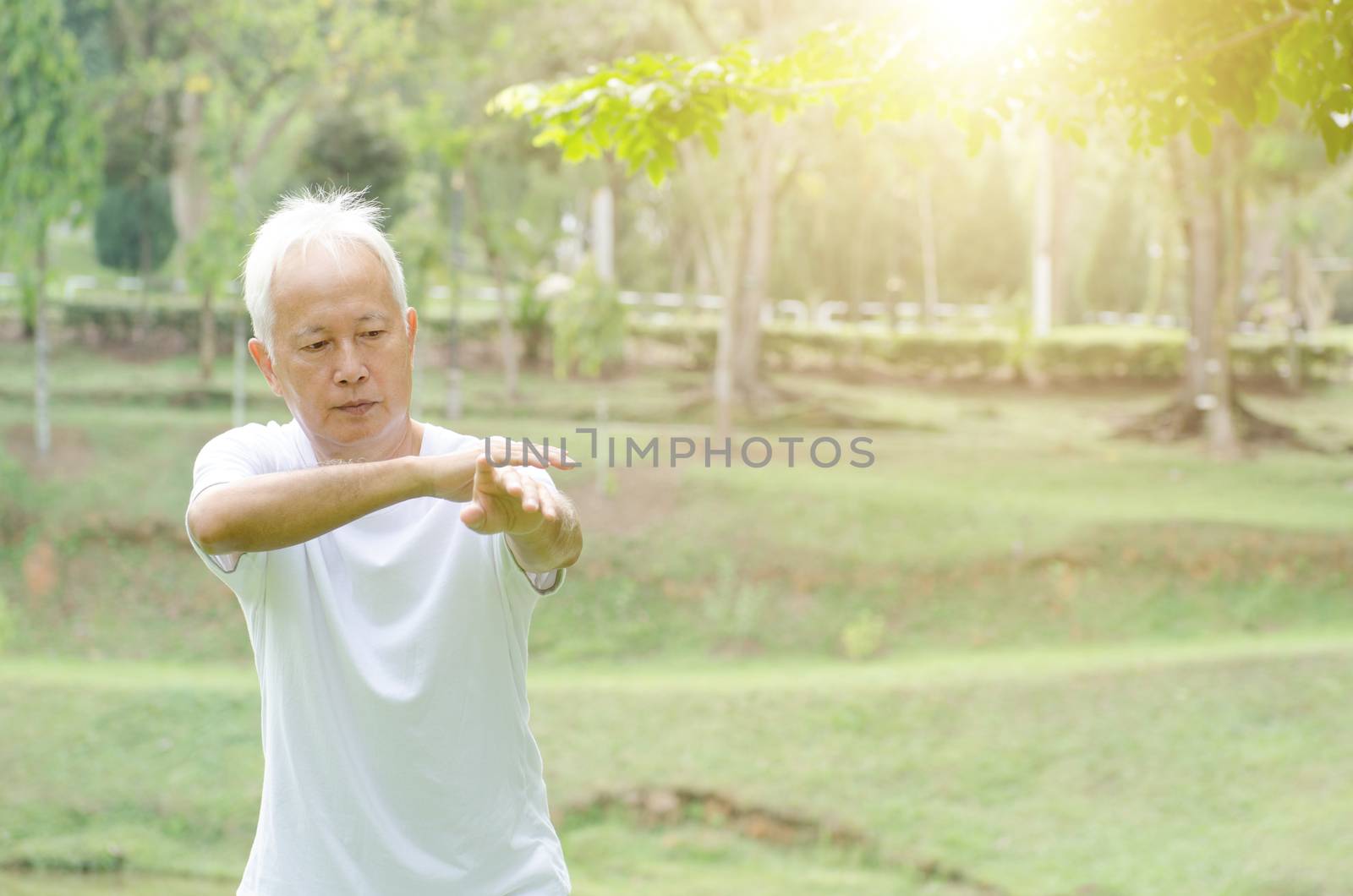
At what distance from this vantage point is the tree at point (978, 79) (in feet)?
11.5

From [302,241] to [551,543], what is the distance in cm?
49

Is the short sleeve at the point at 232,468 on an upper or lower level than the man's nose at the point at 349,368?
lower

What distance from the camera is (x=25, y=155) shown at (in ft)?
34.9

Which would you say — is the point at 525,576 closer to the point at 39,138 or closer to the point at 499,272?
the point at 39,138

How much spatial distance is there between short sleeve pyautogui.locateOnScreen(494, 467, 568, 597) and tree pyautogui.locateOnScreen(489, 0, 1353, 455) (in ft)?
6.69

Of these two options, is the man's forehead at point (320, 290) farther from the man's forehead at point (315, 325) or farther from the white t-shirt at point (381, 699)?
the white t-shirt at point (381, 699)

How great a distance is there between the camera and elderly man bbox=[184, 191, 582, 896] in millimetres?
Answer: 1623

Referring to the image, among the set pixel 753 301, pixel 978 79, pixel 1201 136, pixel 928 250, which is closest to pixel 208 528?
pixel 978 79

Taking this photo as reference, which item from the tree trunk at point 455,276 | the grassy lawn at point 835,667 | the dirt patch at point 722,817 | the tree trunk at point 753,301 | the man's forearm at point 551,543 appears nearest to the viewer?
the man's forearm at point 551,543

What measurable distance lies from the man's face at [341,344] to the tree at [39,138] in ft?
33.6

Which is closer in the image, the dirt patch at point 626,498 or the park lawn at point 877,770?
the park lawn at point 877,770

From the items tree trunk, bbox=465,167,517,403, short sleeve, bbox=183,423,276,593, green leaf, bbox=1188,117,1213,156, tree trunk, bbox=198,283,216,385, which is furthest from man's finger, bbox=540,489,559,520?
tree trunk, bbox=465,167,517,403

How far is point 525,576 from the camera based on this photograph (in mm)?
1671

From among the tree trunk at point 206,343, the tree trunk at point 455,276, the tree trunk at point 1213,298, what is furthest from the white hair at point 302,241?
the tree trunk at point 206,343
